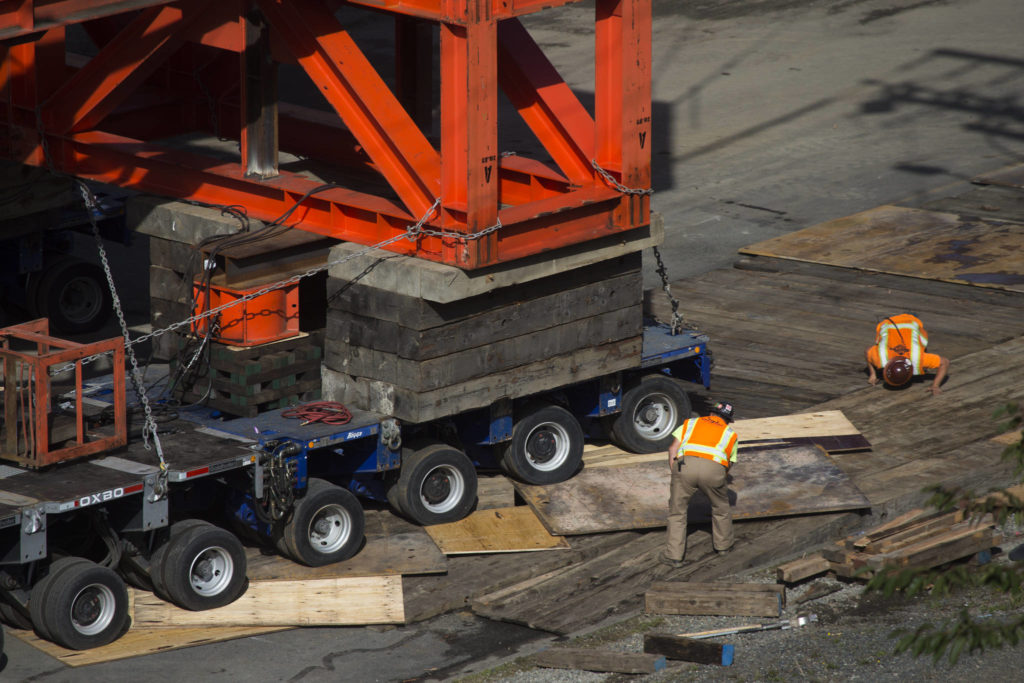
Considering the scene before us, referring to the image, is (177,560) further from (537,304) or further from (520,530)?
(537,304)

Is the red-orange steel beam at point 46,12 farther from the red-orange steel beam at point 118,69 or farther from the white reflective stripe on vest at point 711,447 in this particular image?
the white reflective stripe on vest at point 711,447

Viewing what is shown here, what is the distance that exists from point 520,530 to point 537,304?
1.93m

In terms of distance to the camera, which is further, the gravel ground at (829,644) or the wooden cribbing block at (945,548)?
the wooden cribbing block at (945,548)

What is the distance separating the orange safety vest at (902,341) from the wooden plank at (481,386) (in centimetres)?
327

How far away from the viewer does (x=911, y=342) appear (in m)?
17.2

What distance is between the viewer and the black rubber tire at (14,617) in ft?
40.0

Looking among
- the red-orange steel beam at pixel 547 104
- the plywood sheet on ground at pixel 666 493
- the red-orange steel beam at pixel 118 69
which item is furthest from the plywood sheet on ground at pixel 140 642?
the red-orange steel beam at pixel 118 69

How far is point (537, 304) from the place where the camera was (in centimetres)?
1448

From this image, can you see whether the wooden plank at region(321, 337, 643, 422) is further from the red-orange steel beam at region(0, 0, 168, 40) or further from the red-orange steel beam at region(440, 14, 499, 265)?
the red-orange steel beam at region(0, 0, 168, 40)

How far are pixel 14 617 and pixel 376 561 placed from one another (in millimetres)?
2770

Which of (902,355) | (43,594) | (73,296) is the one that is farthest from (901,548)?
(73,296)

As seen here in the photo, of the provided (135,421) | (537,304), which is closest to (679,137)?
(537,304)

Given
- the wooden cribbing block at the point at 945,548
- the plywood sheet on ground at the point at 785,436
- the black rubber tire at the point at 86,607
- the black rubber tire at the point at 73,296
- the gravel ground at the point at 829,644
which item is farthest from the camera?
the black rubber tire at the point at 73,296

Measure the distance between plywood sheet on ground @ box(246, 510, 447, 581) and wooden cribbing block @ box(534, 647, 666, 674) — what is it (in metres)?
1.86
